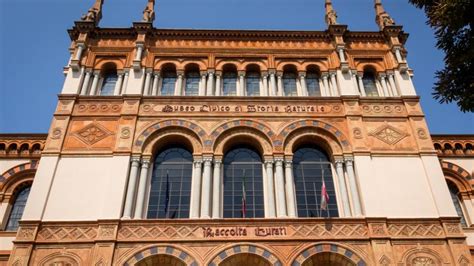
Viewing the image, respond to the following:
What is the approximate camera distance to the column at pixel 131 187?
1437cm

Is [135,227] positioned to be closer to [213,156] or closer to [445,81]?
[213,156]

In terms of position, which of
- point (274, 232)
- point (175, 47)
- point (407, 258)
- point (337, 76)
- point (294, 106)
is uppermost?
point (175, 47)

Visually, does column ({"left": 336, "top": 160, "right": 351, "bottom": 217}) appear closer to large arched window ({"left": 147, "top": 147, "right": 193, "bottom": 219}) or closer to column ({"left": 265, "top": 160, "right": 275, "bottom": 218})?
column ({"left": 265, "top": 160, "right": 275, "bottom": 218})

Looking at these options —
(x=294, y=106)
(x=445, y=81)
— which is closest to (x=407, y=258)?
(x=445, y=81)

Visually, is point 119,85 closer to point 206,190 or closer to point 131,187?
point 131,187

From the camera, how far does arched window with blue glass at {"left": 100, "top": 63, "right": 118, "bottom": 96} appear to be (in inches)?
736

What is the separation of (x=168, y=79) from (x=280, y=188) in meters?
7.67

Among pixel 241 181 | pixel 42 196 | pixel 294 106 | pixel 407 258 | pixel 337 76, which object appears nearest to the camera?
pixel 407 258

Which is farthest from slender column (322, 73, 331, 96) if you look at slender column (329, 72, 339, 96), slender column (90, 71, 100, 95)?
slender column (90, 71, 100, 95)

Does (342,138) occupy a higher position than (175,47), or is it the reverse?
(175,47)

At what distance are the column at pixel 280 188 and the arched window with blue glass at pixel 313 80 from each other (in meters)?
4.53

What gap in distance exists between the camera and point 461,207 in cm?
1812

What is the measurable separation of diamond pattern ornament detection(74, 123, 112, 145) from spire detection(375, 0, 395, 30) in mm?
13688

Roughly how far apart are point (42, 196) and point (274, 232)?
7963 mm
